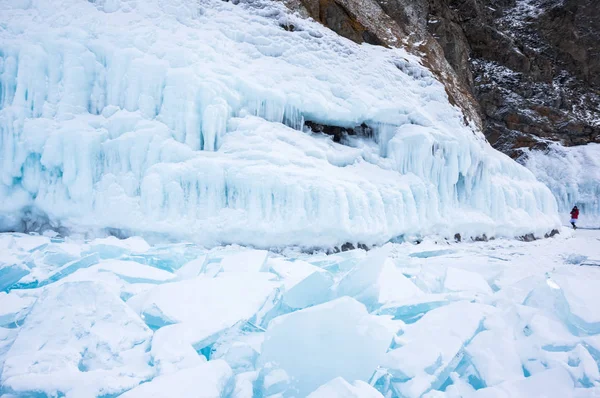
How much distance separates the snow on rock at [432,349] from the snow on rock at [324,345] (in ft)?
0.49

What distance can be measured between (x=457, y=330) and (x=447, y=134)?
795 cm

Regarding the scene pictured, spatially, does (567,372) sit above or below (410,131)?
below

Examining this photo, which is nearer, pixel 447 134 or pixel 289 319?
pixel 289 319

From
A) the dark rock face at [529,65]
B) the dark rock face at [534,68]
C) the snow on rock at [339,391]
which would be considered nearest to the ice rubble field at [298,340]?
the snow on rock at [339,391]

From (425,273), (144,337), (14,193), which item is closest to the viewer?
(144,337)

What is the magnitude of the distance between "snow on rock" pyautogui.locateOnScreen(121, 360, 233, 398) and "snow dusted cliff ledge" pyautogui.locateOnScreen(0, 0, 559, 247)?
169 inches

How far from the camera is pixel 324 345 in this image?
5.95ft

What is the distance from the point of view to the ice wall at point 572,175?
17297mm

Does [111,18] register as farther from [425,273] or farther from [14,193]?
[425,273]

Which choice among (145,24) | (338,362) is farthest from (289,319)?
(145,24)

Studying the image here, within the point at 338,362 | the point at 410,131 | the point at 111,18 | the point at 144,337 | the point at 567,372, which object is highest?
the point at 111,18

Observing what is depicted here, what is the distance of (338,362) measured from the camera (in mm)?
1769

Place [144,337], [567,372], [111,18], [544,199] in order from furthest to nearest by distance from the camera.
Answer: [544,199] < [111,18] < [144,337] < [567,372]

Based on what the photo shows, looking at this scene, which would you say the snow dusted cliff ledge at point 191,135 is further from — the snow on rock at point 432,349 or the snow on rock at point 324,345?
the snow on rock at point 324,345
